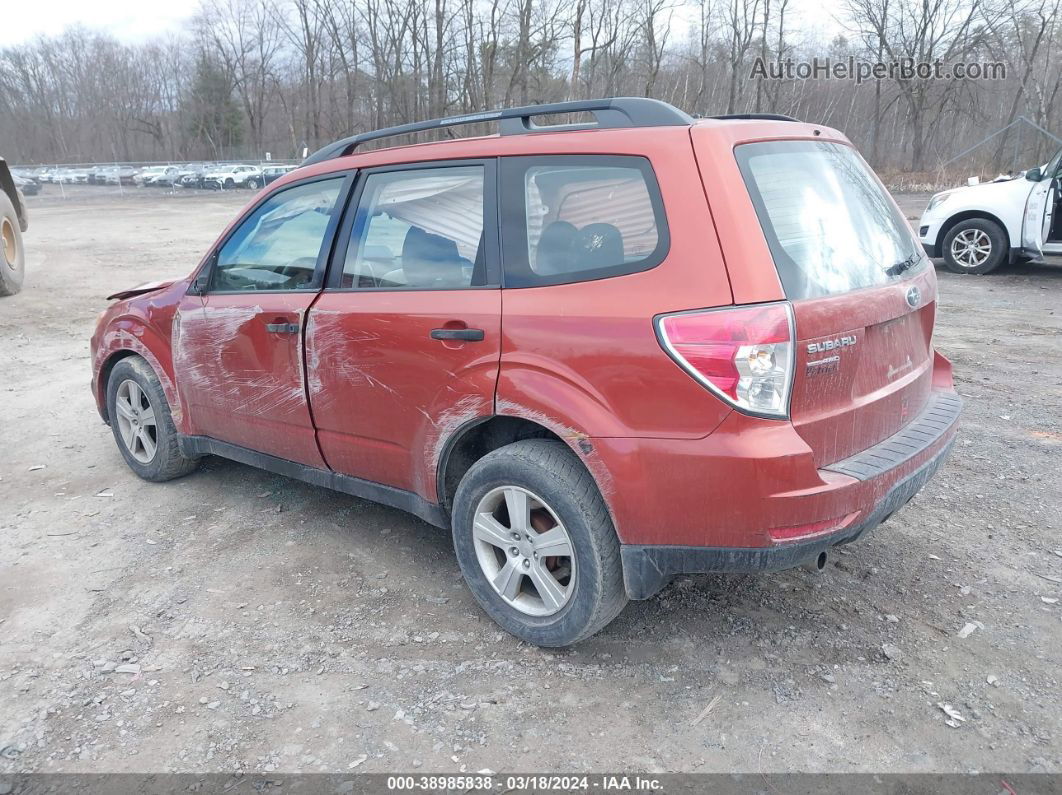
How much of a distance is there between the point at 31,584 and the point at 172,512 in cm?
82

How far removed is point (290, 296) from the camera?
3625mm

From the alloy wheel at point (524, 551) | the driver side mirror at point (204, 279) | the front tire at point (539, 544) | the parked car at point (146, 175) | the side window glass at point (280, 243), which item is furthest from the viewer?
the parked car at point (146, 175)

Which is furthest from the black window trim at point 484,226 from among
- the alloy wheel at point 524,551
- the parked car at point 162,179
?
the parked car at point 162,179

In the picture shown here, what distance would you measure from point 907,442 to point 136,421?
13.5ft

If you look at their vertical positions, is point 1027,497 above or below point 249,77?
below

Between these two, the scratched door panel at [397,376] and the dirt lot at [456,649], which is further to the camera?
the scratched door panel at [397,376]

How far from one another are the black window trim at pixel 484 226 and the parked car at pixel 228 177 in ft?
133

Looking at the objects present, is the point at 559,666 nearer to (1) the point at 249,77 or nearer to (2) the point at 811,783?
(2) the point at 811,783

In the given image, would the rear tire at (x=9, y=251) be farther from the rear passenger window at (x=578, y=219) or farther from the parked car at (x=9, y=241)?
the rear passenger window at (x=578, y=219)

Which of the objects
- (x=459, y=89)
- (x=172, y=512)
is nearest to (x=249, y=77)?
(x=459, y=89)

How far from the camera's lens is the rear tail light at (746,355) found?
7.80ft

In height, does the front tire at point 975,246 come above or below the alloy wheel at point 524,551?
above

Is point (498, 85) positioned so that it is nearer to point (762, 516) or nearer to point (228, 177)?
point (228, 177)

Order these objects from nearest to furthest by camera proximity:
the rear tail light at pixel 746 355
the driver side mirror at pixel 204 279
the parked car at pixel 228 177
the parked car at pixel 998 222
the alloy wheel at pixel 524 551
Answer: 1. the rear tail light at pixel 746 355
2. the alloy wheel at pixel 524 551
3. the driver side mirror at pixel 204 279
4. the parked car at pixel 998 222
5. the parked car at pixel 228 177
